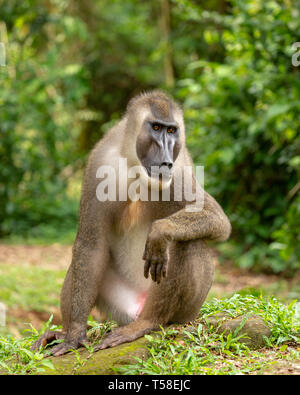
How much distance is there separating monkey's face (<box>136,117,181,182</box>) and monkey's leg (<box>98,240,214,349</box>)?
20.0 inches

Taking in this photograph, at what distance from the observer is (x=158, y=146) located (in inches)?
140

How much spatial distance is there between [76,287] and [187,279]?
2.67ft

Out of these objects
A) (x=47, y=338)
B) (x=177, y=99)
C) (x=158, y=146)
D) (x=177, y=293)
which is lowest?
(x=47, y=338)

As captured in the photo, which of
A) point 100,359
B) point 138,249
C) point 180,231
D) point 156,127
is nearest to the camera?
point 100,359

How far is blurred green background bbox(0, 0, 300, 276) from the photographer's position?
22.6 feet

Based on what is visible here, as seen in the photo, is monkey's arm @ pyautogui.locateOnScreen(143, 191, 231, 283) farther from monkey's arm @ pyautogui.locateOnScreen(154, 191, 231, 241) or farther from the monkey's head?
the monkey's head

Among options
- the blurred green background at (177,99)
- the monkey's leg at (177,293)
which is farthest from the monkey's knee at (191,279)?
the blurred green background at (177,99)

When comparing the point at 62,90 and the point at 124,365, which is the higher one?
the point at 62,90

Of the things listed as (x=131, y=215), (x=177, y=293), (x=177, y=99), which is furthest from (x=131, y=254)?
(x=177, y=99)

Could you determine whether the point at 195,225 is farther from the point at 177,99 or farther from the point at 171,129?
the point at 177,99

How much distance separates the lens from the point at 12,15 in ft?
36.9

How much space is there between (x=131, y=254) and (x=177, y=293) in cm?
60
